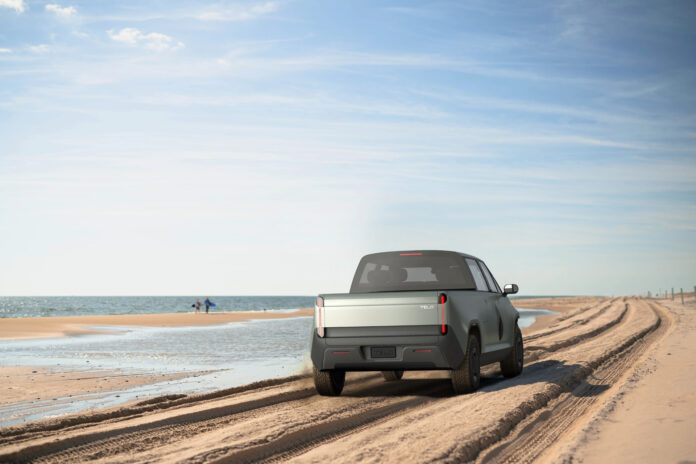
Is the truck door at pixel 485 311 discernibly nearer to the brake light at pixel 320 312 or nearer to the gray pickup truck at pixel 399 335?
the gray pickup truck at pixel 399 335

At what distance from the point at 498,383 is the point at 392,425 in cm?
422

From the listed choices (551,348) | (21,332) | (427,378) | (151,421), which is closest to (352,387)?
(427,378)

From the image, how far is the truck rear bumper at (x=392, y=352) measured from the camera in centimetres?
923

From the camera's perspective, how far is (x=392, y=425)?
→ 752 centimetres

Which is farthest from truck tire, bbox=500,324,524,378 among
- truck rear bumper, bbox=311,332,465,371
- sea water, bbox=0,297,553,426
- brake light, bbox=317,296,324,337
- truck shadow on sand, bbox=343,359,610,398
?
sea water, bbox=0,297,553,426

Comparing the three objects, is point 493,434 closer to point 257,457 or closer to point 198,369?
point 257,457

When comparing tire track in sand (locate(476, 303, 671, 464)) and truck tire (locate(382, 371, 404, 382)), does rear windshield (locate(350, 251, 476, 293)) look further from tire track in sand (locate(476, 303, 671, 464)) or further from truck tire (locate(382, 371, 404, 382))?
tire track in sand (locate(476, 303, 671, 464))

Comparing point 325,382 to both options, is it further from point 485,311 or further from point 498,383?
point 498,383

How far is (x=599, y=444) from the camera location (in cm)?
663

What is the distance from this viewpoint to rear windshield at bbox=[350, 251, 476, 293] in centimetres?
1092

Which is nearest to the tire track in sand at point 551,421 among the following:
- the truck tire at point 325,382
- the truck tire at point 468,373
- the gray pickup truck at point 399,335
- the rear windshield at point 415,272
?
the truck tire at point 468,373

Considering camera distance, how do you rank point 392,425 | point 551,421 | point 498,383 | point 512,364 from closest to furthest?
point 392,425
point 551,421
point 498,383
point 512,364

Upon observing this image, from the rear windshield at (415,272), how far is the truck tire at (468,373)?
1.12 m

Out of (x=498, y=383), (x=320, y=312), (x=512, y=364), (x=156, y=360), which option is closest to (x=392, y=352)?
(x=320, y=312)
